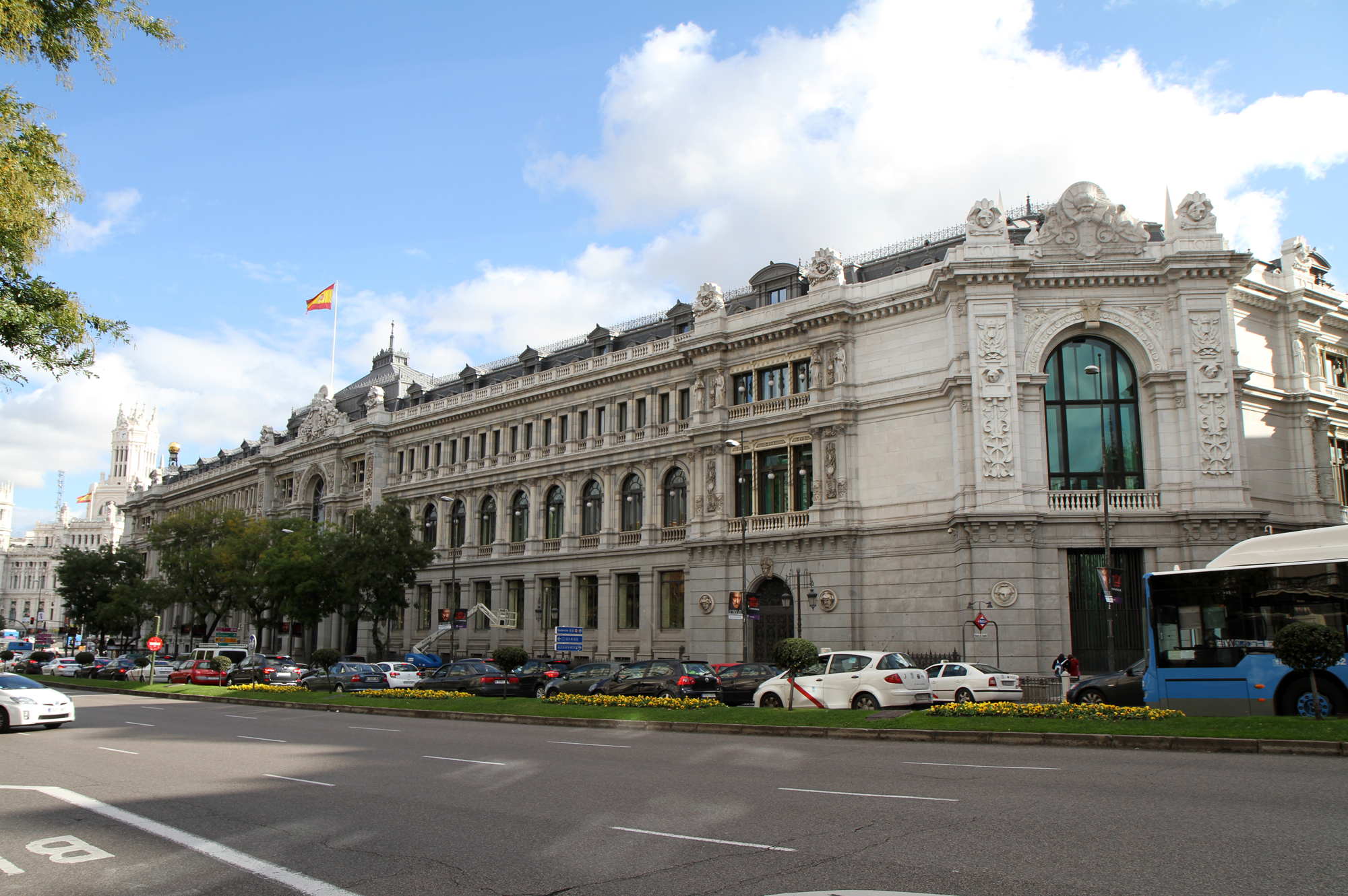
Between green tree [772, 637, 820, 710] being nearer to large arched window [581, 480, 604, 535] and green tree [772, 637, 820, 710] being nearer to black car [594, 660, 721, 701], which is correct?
black car [594, 660, 721, 701]

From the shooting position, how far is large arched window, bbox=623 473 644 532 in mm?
49500

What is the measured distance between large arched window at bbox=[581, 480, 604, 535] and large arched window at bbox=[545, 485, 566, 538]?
159cm

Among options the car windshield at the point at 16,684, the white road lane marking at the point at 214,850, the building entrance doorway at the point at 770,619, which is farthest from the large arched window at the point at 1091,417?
the car windshield at the point at 16,684

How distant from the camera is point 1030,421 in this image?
35.5 meters

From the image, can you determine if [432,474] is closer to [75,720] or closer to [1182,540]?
[75,720]

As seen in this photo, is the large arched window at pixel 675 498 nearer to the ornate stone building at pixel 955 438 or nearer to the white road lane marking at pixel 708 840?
the ornate stone building at pixel 955 438

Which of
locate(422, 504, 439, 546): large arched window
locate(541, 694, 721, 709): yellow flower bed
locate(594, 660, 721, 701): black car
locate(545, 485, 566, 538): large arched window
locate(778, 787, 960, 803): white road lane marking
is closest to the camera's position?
locate(778, 787, 960, 803): white road lane marking

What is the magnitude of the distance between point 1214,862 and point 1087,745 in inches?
378

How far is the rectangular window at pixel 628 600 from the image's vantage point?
160 ft

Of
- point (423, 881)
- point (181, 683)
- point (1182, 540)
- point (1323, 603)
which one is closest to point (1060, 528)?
point (1182, 540)

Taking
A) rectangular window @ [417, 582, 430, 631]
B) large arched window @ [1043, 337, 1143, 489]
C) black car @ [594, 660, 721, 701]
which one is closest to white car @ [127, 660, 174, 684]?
rectangular window @ [417, 582, 430, 631]

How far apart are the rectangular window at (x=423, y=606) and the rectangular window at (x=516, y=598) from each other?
7.72 metres

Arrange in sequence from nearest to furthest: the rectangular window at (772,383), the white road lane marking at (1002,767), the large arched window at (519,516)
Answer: the white road lane marking at (1002,767)
the rectangular window at (772,383)
the large arched window at (519,516)

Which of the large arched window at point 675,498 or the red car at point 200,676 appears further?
the large arched window at point 675,498
